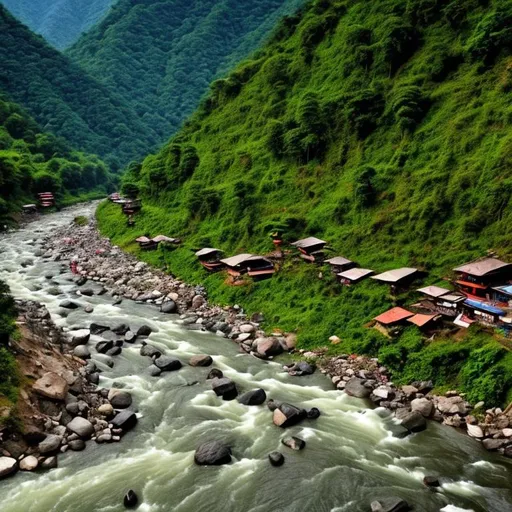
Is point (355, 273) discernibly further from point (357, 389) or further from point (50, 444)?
point (50, 444)

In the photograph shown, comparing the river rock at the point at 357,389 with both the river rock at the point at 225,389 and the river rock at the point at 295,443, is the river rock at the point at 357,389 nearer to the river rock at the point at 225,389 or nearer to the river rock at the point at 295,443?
the river rock at the point at 295,443

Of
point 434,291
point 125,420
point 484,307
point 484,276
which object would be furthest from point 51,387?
point 484,276

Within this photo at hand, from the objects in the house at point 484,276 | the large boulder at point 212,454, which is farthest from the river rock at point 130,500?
the house at point 484,276

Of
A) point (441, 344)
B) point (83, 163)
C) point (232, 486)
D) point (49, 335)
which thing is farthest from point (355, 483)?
point (83, 163)

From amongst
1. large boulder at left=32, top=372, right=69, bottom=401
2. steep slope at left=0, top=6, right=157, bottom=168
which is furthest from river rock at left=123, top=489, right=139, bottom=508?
steep slope at left=0, top=6, right=157, bottom=168

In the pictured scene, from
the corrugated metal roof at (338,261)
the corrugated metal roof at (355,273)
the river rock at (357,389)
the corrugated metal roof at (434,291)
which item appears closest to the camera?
the river rock at (357,389)

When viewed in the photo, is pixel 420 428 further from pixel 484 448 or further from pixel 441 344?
pixel 441 344
